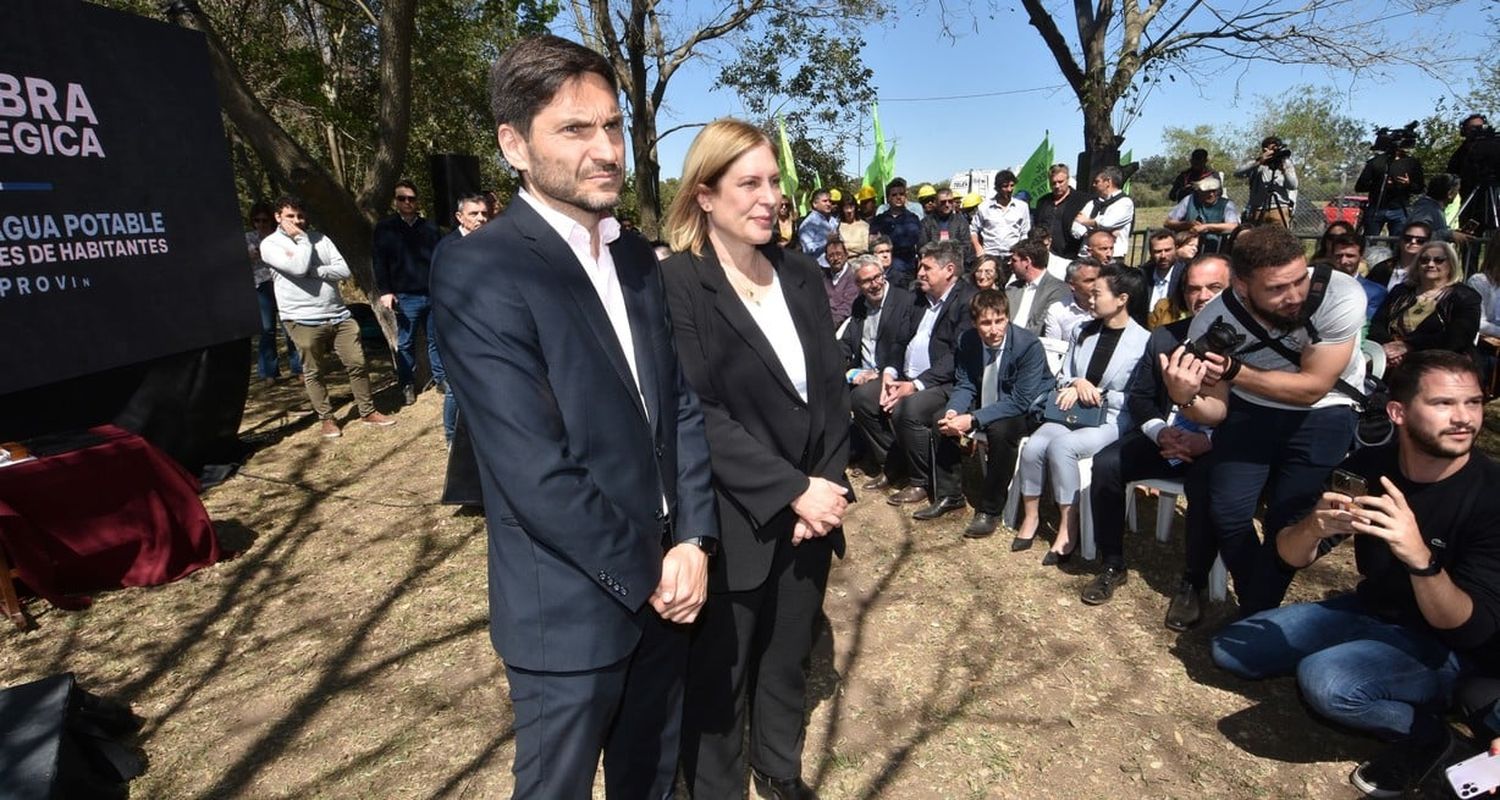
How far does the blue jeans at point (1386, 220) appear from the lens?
8.71 meters

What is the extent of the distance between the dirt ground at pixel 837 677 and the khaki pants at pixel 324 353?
7.08 feet

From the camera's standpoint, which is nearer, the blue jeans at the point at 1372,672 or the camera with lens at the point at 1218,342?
the blue jeans at the point at 1372,672

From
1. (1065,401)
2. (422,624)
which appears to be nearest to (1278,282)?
(1065,401)

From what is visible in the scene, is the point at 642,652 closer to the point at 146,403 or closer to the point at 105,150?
the point at 105,150

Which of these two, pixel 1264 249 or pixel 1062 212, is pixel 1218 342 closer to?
pixel 1264 249

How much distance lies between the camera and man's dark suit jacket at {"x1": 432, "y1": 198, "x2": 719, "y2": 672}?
57.5 inches

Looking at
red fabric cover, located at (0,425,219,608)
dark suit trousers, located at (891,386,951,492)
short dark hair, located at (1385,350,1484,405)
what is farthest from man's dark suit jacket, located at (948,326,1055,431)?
red fabric cover, located at (0,425,219,608)

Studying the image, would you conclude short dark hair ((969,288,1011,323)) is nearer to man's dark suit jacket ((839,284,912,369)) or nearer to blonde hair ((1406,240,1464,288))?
man's dark suit jacket ((839,284,912,369))

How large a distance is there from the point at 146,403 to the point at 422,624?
375 cm

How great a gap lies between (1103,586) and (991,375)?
1.48 m

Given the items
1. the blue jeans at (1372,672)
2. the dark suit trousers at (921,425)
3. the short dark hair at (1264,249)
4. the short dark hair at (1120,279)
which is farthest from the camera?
the dark suit trousers at (921,425)

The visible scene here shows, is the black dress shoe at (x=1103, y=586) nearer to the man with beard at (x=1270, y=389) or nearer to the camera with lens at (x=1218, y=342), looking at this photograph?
the man with beard at (x=1270, y=389)

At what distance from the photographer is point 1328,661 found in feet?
8.39

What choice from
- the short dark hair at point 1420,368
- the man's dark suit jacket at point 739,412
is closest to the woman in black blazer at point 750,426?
the man's dark suit jacket at point 739,412
